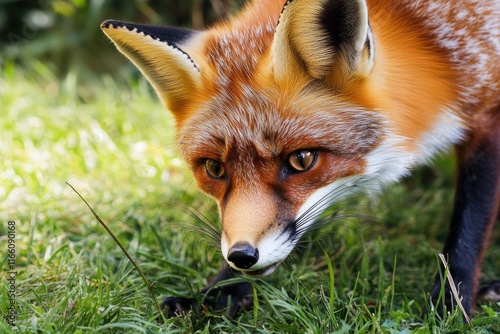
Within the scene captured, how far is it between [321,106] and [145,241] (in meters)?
1.38

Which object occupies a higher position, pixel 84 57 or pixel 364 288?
pixel 364 288

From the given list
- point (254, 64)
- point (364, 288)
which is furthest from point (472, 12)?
point (364, 288)

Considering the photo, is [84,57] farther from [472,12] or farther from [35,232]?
[472,12]

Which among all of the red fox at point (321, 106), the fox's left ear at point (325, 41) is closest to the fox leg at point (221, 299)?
the red fox at point (321, 106)

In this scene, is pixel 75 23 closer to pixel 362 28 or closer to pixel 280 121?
pixel 280 121

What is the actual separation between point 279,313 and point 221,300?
47 cm

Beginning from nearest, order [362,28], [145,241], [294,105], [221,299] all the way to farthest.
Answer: [362,28] → [294,105] → [221,299] → [145,241]

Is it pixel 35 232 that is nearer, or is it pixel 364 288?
pixel 364 288

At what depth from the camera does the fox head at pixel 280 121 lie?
223 cm

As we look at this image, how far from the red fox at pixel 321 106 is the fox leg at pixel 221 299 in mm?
12

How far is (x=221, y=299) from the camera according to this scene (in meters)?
2.81

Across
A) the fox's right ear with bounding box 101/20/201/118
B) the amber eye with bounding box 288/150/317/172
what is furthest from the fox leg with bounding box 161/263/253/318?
the fox's right ear with bounding box 101/20/201/118

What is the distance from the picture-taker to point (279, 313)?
7.91 feet

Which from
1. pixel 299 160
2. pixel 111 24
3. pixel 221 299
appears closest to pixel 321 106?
pixel 299 160
